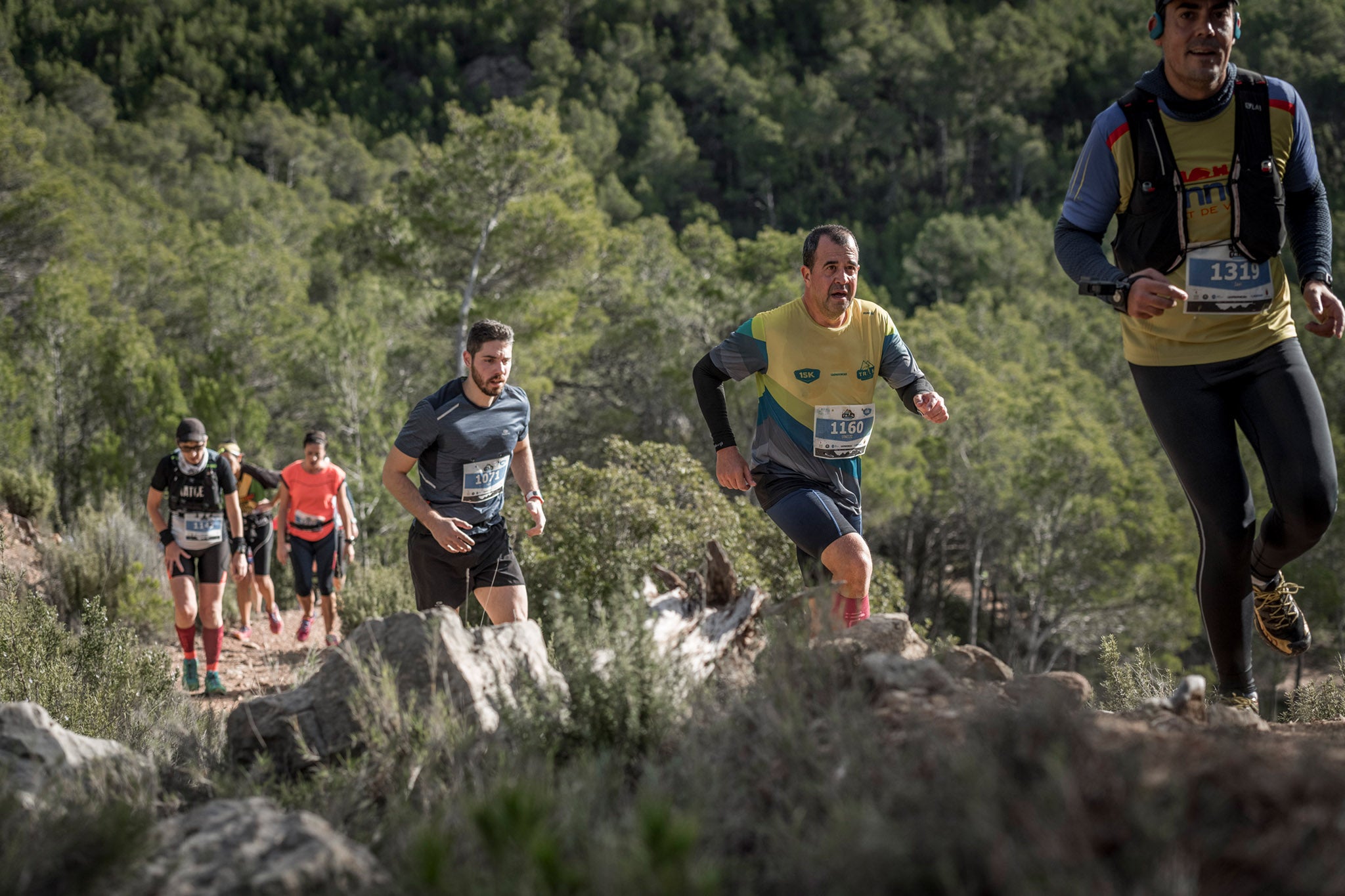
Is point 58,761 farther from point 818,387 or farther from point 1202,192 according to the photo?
point 1202,192

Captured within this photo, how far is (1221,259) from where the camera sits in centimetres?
301

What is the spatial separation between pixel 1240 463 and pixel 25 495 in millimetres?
12757

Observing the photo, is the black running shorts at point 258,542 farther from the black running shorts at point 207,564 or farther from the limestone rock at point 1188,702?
the limestone rock at point 1188,702

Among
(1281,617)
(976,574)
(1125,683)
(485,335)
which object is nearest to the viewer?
(1281,617)

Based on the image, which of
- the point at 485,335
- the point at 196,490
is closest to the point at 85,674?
the point at 196,490

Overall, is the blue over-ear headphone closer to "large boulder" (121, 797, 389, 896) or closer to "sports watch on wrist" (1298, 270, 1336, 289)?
"sports watch on wrist" (1298, 270, 1336, 289)

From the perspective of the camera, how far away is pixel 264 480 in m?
8.84

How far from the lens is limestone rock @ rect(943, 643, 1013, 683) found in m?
2.90

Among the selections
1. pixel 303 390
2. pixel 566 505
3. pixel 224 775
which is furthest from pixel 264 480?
pixel 303 390

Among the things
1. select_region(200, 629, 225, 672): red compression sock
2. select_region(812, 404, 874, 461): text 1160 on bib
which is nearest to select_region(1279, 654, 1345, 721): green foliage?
select_region(812, 404, 874, 461): text 1160 on bib

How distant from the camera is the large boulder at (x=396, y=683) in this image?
2750 mm

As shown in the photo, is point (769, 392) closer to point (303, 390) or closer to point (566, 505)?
point (566, 505)

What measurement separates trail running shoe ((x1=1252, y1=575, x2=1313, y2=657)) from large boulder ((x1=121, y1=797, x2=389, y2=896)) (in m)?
2.92

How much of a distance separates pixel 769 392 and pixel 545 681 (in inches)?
65.6
